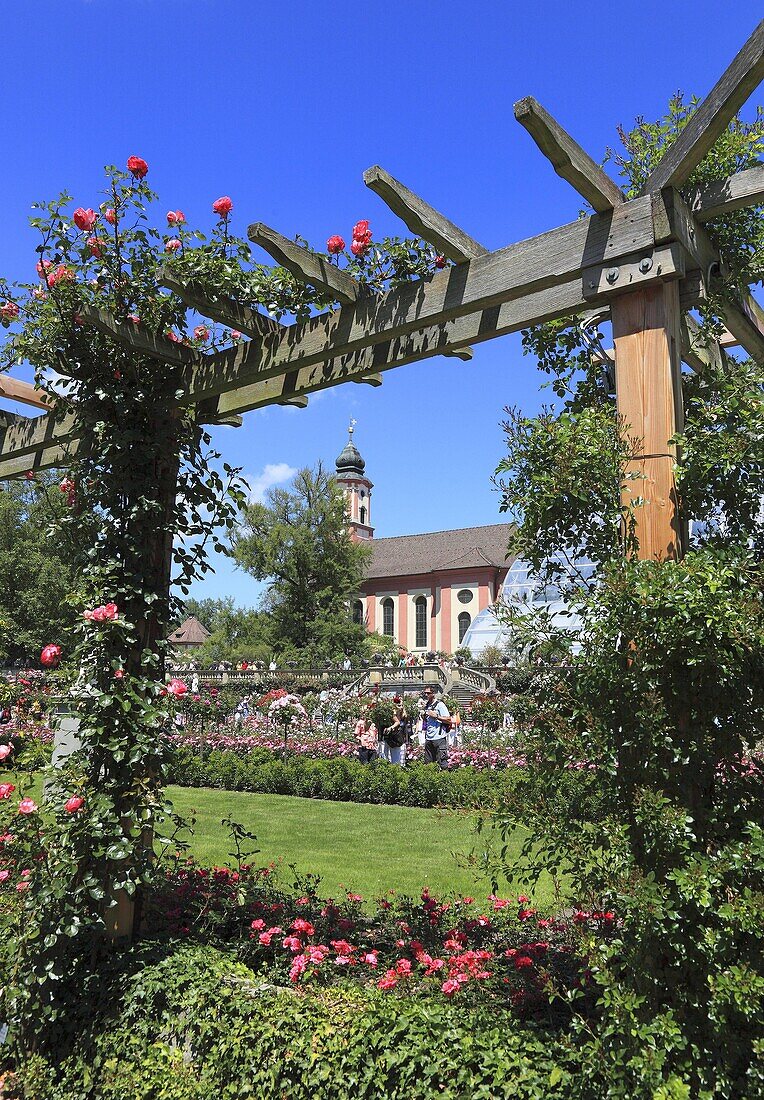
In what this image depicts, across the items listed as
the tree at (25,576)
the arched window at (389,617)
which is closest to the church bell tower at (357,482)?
the arched window at (389,617)

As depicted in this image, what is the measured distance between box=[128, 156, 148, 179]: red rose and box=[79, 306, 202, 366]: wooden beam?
645 mm

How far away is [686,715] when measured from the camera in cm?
239

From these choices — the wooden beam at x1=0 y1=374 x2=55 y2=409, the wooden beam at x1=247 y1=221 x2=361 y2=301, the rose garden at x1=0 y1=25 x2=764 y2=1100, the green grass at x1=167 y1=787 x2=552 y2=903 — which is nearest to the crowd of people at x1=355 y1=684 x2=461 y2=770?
the green grass at x1=167 y1=787 x2=552 y2=903

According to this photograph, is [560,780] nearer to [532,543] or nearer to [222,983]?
[532,543]

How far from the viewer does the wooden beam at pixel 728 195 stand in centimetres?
272

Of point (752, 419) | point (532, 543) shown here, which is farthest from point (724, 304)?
point (532, 543)

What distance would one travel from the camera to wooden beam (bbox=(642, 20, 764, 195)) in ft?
7.88

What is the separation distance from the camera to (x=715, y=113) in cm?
250

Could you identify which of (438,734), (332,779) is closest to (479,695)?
(332,779)

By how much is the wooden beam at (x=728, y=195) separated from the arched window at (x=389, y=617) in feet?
184

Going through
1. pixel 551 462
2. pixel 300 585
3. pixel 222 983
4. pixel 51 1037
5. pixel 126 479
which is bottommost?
pixel 51 1037

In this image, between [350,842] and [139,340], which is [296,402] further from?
[350,842]

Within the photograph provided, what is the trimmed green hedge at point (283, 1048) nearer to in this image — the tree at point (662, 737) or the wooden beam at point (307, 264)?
the tree at point (662, 737)

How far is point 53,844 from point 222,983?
3.34 feet
